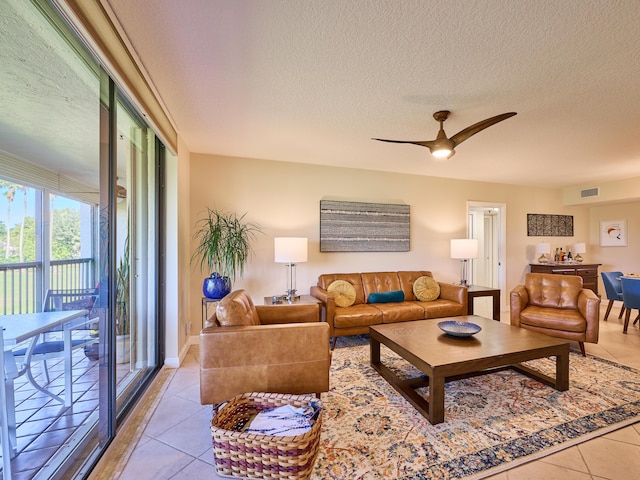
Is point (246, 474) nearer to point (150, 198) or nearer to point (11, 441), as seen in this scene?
point (11, 441)

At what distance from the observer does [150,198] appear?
2.64 m

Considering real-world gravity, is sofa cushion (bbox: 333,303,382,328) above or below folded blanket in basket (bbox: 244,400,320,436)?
above

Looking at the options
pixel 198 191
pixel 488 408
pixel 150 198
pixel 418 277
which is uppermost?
pixel 198 191

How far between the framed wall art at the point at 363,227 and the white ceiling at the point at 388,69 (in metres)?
1.08

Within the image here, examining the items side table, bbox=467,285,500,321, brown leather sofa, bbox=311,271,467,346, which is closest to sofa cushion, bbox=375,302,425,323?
brown leather sofa, bbox=311,271,467,346

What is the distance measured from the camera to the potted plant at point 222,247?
3.10m

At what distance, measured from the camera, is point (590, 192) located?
520cm

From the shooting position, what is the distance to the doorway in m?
5.23

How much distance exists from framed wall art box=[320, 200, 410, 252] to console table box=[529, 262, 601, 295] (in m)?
2.77

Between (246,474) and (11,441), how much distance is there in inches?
40.9

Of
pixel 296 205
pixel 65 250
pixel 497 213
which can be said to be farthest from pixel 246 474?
pixel 497 213

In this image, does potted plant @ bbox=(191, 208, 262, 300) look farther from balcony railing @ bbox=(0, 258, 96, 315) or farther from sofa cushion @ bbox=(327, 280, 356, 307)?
balcony railing @ bbox=(0, 258, 96, 315)

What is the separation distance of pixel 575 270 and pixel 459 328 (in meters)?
4.33

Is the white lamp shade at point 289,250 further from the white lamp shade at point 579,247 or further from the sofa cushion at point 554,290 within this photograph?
the white lamp shade at point 579,247
